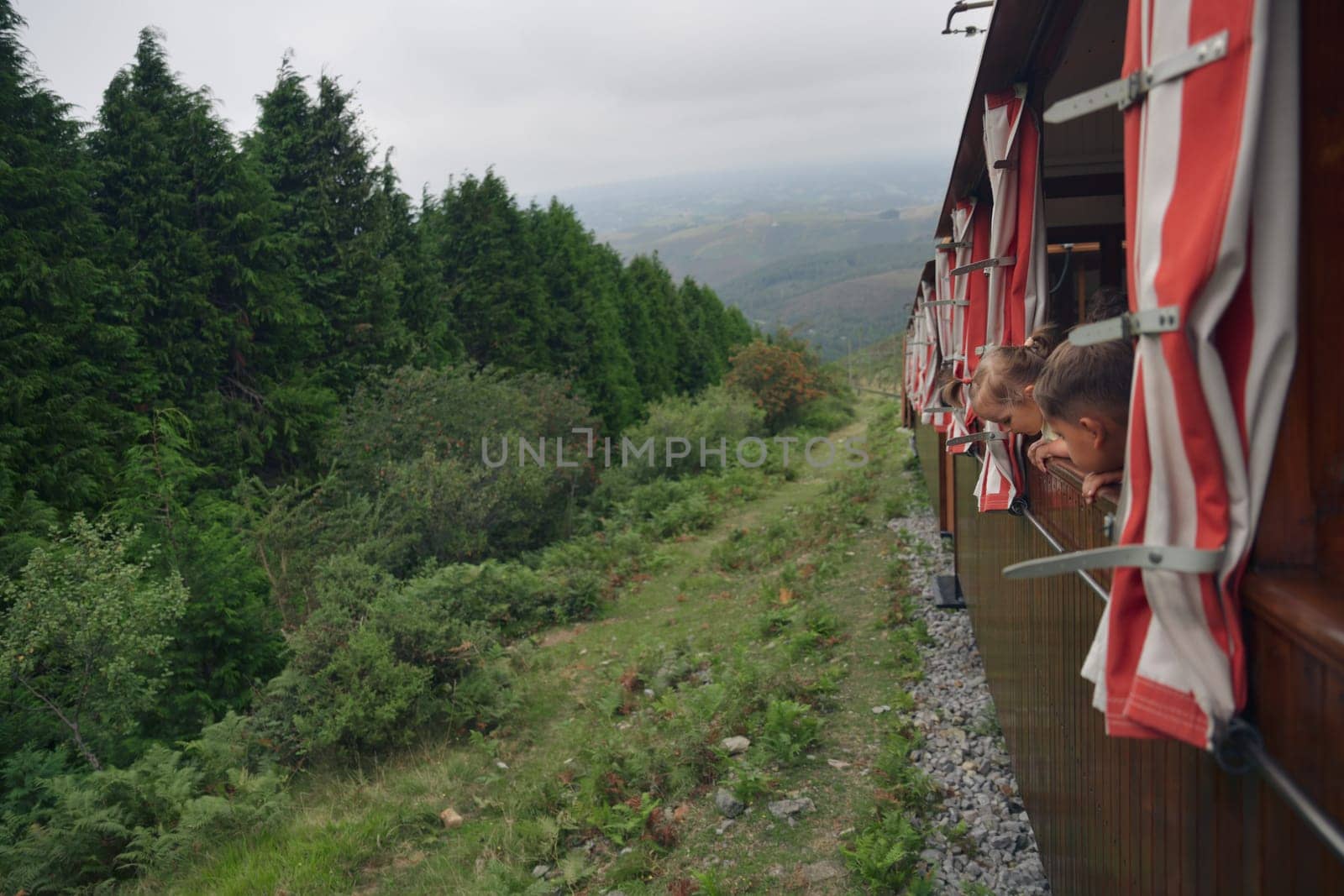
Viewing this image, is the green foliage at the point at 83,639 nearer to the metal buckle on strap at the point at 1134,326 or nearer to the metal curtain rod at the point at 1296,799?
the metal buckle on strap at the point at 1134,326

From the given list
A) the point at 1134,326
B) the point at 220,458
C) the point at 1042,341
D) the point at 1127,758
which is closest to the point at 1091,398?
the point at 1134,326

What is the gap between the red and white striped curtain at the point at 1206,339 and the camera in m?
1.24

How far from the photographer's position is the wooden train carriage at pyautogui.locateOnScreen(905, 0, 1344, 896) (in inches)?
47.9

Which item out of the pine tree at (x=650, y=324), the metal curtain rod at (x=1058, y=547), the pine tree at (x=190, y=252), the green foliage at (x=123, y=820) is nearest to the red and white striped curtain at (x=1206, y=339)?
the metal curtain rod at (x=1058, y=547)

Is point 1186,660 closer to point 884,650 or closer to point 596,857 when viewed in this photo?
point 596,857

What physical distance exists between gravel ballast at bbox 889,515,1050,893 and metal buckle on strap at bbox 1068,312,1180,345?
285 cm

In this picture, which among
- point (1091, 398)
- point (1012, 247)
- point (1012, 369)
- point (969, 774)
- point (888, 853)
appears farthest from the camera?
point (969, 774)

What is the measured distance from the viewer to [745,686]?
6.29 m

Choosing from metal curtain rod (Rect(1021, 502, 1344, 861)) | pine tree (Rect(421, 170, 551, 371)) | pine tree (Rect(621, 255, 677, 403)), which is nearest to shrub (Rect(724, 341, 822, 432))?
pine tree (Rect(621, 255, 677, 403))

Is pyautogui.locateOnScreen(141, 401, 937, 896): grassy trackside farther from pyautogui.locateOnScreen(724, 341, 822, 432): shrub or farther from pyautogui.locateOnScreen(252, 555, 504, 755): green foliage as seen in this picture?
pyautogui.locateOnScreen(724, 341, 822, 432): shrub

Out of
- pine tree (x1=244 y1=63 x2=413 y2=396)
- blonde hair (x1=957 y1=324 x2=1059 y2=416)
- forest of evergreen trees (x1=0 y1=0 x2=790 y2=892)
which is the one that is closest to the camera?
blonde hair (x1=957 y1=324 x2=1059 y2=416)

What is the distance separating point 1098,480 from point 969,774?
10.4 feet

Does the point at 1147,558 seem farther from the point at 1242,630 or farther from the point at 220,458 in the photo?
the point at 220,458

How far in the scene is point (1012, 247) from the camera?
3.64 m
